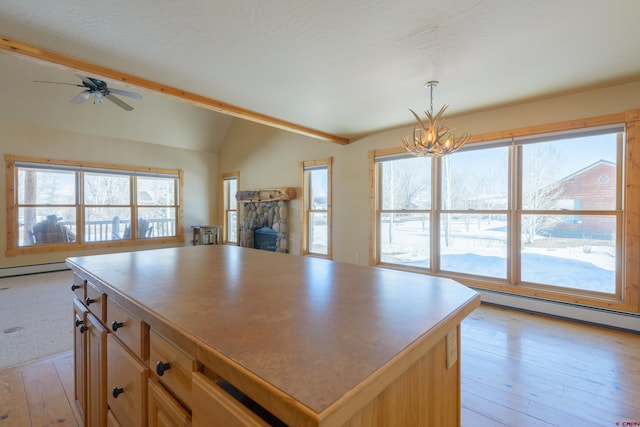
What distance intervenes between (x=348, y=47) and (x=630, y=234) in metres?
3.47

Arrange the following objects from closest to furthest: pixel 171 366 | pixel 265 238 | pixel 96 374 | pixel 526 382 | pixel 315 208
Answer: pixel 171 366 → pixel 96 374 → pixel 526 382 → pixel 315 208 → pixel 265 238

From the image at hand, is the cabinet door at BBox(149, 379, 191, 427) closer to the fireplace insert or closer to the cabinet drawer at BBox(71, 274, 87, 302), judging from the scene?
the cabinet drawer at BBox(71, 274, 87, 302)

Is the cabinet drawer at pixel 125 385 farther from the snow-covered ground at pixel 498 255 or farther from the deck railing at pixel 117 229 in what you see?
the deck railing at pixel 117 229

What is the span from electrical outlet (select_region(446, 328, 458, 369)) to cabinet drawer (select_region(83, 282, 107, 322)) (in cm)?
146

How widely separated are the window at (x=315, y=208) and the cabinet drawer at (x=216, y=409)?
5079 millimetres

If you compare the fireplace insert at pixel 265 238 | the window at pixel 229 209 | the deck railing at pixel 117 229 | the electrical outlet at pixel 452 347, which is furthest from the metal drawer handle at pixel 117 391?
the window at pixel 229 209

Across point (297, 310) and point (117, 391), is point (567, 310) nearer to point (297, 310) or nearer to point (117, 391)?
point (297, 310)

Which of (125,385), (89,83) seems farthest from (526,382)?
(89,83)

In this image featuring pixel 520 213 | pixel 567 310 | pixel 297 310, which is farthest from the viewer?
pixel 520 213

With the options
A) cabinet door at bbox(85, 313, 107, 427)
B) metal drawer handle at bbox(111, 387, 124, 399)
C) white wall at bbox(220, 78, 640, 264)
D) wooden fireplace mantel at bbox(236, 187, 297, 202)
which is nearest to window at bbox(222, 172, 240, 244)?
white wall at bbox(220, 78, 640, 264)

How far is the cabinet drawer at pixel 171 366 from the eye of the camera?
813 mm

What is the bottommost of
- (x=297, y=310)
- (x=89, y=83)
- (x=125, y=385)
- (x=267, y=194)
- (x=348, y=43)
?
(x=125, y=385)

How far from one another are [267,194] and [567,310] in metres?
5.46

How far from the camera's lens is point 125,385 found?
3.72 ft
